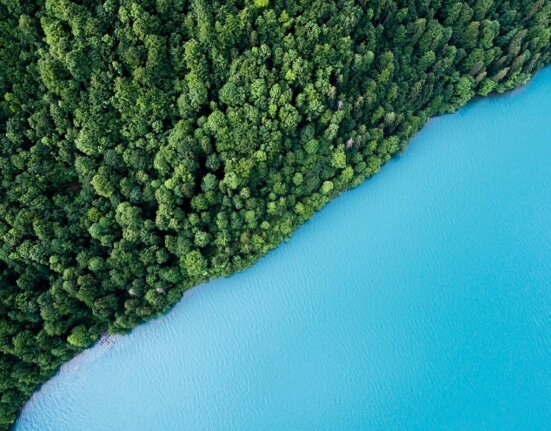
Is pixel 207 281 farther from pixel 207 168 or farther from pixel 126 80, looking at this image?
pixel 126 80

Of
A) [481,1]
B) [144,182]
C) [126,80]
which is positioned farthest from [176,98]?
[481,1]

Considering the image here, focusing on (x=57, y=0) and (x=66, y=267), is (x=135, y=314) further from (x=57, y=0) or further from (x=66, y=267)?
A: (x=57, y=0)

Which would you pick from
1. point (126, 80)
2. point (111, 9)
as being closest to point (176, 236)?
point (126, 80)

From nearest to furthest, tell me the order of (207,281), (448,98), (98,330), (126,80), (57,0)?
(57,0) < (126,80) < (98,330) < (207,281) < (448,98)

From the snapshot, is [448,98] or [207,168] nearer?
[207,168]

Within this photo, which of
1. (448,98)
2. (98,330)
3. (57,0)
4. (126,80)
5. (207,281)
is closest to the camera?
(57,0)

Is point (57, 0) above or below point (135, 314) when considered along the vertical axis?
above

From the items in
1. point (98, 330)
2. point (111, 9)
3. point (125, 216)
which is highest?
point (111, 9)
